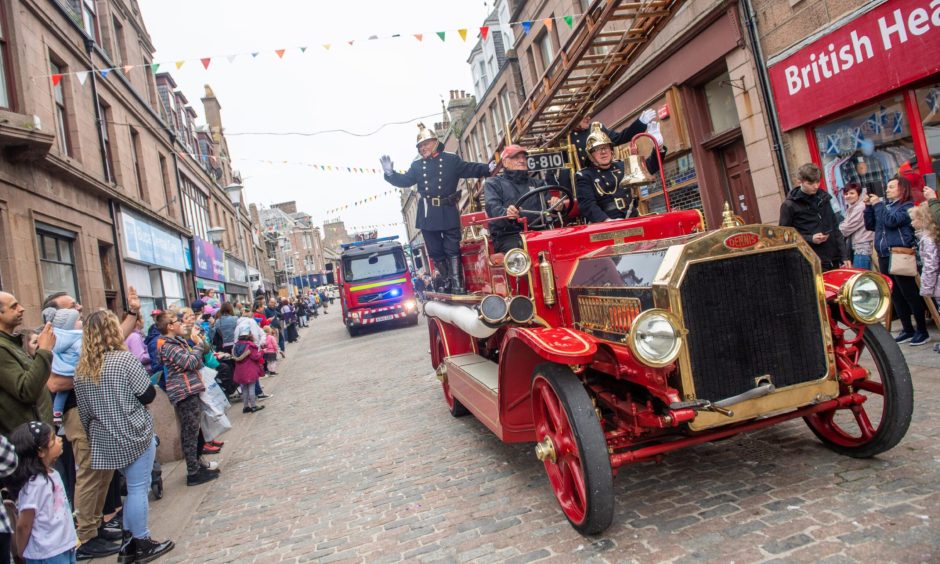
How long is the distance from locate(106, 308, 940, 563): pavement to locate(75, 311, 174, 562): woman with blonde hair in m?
0.32

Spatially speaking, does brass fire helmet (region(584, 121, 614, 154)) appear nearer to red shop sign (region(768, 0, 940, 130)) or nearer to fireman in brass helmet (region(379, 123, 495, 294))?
fireman in brass helmet (region(379, 123, 495, 294))

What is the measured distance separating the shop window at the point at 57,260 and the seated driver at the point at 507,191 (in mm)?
7778

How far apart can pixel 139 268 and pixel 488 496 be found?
13477mm

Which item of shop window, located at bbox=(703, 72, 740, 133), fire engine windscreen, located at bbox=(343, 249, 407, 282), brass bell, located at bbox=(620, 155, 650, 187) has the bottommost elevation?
brass bell, located at bbox=(620, 155, 650, 187)

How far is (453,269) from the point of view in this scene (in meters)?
6.58

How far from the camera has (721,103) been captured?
10.6 metres

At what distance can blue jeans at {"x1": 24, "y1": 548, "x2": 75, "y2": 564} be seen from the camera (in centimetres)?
281

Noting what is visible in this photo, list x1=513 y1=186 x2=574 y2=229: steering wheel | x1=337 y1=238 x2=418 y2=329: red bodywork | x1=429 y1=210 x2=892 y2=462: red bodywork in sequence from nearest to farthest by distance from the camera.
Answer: x1=429 y1=210 x2=892 y2=462: red bodywork, x1=513 y1=186 x2=574 y2=229: steering wheel, x1=337 y1=238 x2=418 y2=329: red bodywork

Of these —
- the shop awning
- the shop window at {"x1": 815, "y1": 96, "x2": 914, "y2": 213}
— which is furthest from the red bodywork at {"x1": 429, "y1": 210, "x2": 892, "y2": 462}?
the shop window at {"x1": 815, "y1": 96, "x2": 914, "y2": 213}

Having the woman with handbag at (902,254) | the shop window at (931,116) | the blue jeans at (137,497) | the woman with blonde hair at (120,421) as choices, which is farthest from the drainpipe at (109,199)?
the shop window at (931,116)

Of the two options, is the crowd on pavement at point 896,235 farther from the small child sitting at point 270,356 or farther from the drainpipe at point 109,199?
the drainpipe at point 109,199

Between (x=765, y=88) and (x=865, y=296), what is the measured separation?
7.38m

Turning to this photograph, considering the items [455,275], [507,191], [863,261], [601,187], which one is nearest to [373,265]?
[455,275]

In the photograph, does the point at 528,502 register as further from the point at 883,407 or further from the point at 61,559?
the point at 61,559
